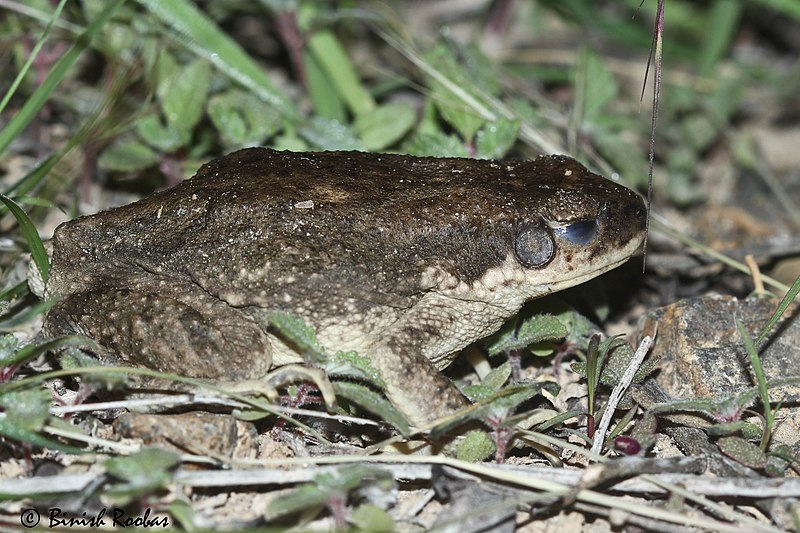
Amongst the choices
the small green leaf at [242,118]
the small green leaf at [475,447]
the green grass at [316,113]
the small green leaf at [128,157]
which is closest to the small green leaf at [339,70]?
the green grass at [316,113]

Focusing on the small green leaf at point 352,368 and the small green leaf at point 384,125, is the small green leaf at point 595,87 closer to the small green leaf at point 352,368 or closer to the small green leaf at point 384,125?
the small green leaf at point 384,125

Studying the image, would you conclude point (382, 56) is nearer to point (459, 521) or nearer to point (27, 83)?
point (27, 83)

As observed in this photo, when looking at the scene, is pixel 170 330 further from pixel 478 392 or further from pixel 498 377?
pixel 498 377

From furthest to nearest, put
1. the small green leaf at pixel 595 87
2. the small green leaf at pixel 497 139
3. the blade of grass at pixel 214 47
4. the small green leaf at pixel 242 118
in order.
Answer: the small green leaf at pixel 595 87
the blade of grass at pixel 214 47
the small green leaf at pixel 242 118
the small green leaf at pixel 497 139

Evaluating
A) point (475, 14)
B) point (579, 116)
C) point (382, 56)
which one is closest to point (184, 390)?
point (579, 116)

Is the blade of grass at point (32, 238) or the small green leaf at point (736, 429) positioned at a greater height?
the blade of grass at point (32, 238)

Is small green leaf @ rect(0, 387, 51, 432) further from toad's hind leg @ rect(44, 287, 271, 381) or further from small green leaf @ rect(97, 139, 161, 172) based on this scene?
small green leaf @ rect(97, 139, 161, 172)

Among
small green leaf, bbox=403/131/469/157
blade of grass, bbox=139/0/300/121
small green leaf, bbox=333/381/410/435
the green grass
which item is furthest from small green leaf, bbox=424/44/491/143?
small green leaf, bbox=333/381/410/435
